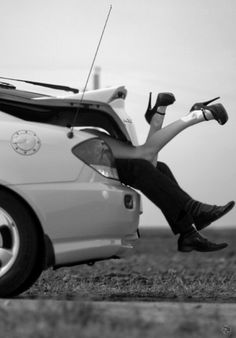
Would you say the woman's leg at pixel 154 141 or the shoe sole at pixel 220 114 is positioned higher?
the shoe sole at pixel 220 114

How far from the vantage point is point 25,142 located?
263 inches

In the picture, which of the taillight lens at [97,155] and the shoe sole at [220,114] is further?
the shoe sole at [220,114]

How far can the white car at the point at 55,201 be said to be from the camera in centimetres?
664

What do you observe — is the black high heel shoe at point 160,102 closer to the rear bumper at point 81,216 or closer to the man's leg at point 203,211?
the man's leg at point 203,211

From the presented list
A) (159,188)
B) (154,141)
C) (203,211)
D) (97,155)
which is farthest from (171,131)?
(97,155)

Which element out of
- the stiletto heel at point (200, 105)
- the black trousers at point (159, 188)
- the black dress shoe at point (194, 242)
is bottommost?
the black dress shoe at point (194, 242)

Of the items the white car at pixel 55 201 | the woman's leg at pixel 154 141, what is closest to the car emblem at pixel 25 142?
the white car at pixel 55 201

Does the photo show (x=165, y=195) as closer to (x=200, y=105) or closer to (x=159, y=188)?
(x=159, y=188)

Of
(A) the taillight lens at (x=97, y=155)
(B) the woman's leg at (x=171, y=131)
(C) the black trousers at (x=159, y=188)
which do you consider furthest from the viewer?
(B) the woman's leg at (x=171, y=131)

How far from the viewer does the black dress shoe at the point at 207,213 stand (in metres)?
7.33

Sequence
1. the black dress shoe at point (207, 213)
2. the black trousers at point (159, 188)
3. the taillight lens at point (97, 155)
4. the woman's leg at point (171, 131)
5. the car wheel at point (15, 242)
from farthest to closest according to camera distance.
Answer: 1. the woman's leg at point (171, 131)
2. the black dress shoe at point (207, 213)
3. the black trousers at point (159, 188)
4. the taillight lens at point (97, 155)
5. the car wheel at point (15, 242)

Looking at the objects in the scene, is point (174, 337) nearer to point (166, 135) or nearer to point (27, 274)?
point (27, 274)

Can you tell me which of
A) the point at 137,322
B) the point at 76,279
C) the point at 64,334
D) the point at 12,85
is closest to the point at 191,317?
the point at 137,322

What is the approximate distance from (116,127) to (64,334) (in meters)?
2.74
